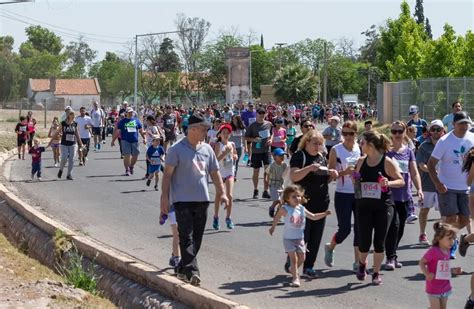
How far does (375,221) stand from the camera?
10.1 m

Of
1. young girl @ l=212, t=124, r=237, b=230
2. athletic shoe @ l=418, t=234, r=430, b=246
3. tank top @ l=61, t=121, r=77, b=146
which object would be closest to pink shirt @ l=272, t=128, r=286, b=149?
young girl @ l=212, t=124, r=237, b=230

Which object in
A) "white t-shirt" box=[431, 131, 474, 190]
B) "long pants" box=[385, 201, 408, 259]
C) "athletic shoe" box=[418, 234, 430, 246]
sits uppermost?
"white t-shirt" box=[431, 131, 474, 190]

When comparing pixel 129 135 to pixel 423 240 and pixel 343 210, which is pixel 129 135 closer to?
pixel 423 240

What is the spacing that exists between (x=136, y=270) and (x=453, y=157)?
12.9 ft

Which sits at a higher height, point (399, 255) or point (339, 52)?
point (339, 52)

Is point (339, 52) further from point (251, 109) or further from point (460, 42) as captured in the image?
point (251, 109)

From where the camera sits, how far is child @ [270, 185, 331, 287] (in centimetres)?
1012

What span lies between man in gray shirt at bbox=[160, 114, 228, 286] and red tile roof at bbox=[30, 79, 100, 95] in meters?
121

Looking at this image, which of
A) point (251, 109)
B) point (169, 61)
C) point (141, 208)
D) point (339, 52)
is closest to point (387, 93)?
point (251, 109)

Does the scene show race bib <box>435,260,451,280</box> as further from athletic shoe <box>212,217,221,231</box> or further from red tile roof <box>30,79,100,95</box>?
red tile roof <box>30,79,100,95</box>

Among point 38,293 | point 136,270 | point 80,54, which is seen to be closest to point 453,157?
point 136,270

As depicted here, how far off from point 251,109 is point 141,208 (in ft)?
38.5

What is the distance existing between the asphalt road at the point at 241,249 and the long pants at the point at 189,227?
0.38 metres

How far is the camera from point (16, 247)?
50.3ft
